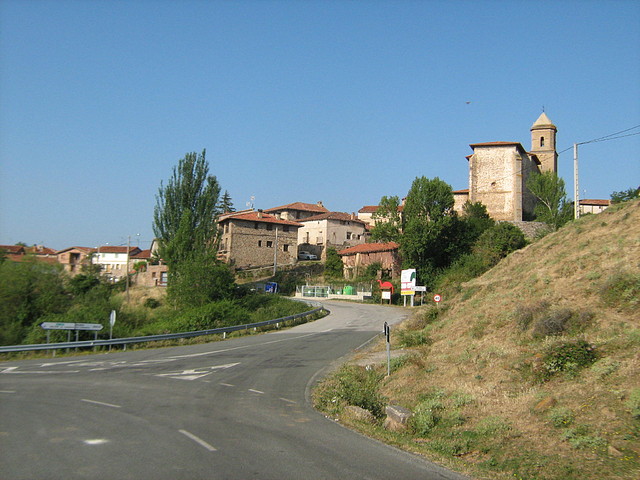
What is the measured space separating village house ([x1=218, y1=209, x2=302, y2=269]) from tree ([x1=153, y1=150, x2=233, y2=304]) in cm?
1749

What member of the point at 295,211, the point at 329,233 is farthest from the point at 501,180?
the point at 295,211

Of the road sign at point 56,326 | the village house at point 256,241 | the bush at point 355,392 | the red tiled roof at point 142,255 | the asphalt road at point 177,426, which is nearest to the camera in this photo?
the asphalt road at point 177,426

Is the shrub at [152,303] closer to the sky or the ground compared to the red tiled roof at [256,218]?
closer to the ground

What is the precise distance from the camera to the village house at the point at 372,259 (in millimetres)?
63159

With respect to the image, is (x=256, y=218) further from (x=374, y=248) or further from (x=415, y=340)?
(x=415, y=340)

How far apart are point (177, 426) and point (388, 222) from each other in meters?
51.1

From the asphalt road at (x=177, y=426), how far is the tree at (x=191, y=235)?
65.3ft

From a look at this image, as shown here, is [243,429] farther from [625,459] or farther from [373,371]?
[373,371]

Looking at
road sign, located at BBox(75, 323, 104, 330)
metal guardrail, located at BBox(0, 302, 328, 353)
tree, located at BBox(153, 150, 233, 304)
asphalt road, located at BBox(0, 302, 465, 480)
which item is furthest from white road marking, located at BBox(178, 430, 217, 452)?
tree, located at BBox(153, 150, 233, 304)

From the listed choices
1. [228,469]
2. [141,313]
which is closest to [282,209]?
[141,313]

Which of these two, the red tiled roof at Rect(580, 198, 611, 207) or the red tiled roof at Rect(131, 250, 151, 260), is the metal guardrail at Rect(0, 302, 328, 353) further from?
the red tiled roof at Rect(580, 198, 611, 207)

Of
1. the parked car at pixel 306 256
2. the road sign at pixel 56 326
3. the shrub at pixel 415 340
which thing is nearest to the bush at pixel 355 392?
the shrub at pixel 415 340

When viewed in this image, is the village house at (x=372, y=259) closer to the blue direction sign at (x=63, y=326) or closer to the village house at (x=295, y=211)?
the village house at (x=295, y=211)

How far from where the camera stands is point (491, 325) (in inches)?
735
